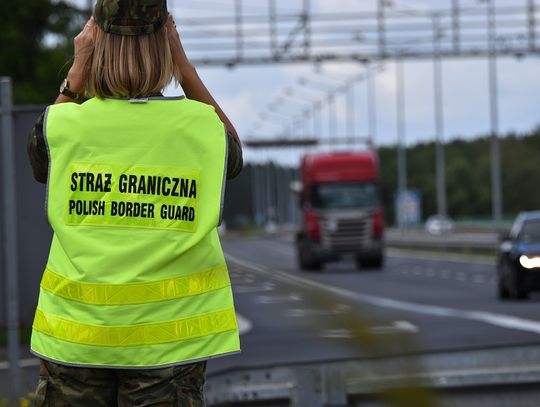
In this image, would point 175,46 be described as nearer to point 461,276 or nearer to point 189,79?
point 189,79

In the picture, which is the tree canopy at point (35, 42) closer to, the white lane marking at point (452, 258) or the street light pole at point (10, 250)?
the street light pole at point (10, 250)

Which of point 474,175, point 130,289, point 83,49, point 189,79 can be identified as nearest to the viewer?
point 130,289

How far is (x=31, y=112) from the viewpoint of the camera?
437 inches

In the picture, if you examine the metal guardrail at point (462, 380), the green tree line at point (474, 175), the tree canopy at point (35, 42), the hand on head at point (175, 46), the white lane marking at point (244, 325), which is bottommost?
the green tree line at point (474, 175)

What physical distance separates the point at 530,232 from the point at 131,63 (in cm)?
2435

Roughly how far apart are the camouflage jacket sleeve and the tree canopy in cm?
2038

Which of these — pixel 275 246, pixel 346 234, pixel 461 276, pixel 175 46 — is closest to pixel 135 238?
pixel 175 46

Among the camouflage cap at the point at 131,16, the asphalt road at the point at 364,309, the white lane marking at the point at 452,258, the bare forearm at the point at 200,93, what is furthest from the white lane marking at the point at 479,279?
the camouflage cap at the point at 131,16

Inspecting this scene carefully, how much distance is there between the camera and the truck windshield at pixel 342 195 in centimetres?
4512

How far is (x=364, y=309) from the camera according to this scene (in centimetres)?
376

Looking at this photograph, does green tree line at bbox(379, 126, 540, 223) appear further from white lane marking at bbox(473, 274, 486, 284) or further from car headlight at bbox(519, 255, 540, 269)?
car headlight at bbox(519, 255, 540, 269)

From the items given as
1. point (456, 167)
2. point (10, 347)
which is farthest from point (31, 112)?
point (456, 167)

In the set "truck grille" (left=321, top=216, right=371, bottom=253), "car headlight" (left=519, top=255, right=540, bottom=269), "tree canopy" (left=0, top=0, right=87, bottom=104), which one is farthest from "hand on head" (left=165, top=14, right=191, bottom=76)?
"truck grille" (left=321, top=216, right=371, bottom=253)

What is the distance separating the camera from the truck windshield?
148ft
